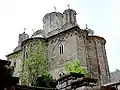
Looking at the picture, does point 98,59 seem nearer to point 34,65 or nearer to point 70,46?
point 70,46

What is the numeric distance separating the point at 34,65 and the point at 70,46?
5.31m

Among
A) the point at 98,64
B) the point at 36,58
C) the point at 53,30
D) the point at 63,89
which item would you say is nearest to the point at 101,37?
the point at 98,64

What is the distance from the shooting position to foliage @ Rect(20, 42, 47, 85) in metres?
28.8

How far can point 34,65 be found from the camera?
2931 centimetres

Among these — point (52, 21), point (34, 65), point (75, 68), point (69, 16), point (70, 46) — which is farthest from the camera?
point (52, 21)

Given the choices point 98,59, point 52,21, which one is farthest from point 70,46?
point 52,21

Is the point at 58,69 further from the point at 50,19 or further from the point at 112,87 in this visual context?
the point at 112,87

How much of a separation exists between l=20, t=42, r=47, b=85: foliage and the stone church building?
0.75 metres

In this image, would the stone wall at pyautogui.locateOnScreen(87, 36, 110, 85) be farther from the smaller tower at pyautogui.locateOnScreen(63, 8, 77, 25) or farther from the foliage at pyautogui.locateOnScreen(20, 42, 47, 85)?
the foliage at pyautogui.locateOnScreen(20, 42, 47, 85)

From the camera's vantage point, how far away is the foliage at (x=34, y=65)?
28.8 meters

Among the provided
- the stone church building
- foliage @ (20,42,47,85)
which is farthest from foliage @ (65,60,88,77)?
foliage @ (20,42,47,85)

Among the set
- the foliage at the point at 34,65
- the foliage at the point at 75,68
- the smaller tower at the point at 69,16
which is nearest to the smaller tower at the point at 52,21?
the smaller tower at the point at 69,16

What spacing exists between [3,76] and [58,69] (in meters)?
24.1

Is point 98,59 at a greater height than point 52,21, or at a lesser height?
lesser
